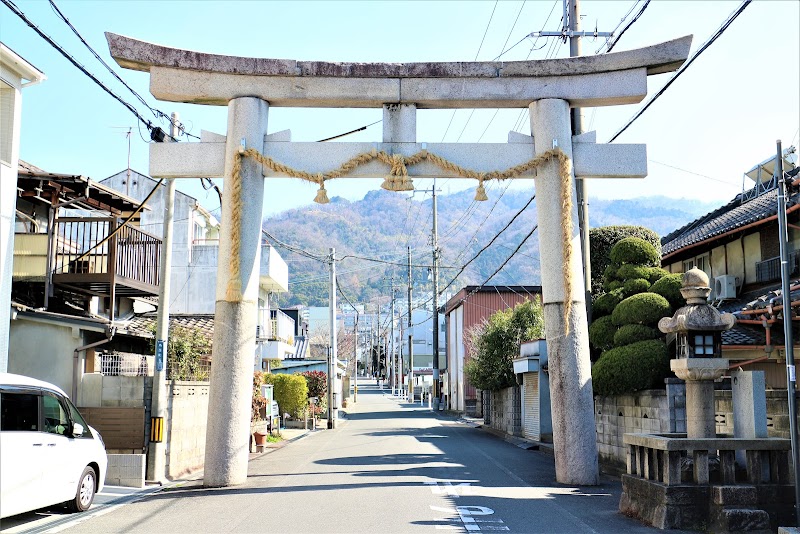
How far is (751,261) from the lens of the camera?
67.1ft

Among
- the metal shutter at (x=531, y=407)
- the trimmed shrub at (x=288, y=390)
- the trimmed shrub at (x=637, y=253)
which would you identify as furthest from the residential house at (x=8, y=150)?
the trimmed shrub at (x=288, y=390)

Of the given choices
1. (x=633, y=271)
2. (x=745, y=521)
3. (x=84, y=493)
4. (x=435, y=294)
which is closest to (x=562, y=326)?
(x=633, y=271)

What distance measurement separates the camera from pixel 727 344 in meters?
17.0

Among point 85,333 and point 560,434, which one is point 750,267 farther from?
point 85,333

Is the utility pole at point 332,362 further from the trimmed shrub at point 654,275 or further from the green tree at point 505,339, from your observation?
the trimmed shrub at point 654,275

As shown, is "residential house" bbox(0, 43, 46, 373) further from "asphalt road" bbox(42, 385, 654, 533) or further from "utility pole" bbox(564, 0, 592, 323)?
"utility pole" bbox(564, 0, 592, 323)

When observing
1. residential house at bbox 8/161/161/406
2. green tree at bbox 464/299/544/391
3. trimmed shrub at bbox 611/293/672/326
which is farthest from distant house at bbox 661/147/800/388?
residential house at bbox 8/161/161/406

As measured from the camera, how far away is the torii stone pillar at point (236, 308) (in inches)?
555

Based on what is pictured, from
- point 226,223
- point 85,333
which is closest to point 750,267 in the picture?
point 226,223

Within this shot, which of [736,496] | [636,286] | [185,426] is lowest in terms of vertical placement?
[736,496]

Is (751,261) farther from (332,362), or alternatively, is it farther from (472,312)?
(472,312)

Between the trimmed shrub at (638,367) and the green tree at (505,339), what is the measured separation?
50.2ft

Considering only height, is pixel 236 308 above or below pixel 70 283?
below

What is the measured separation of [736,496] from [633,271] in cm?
913
